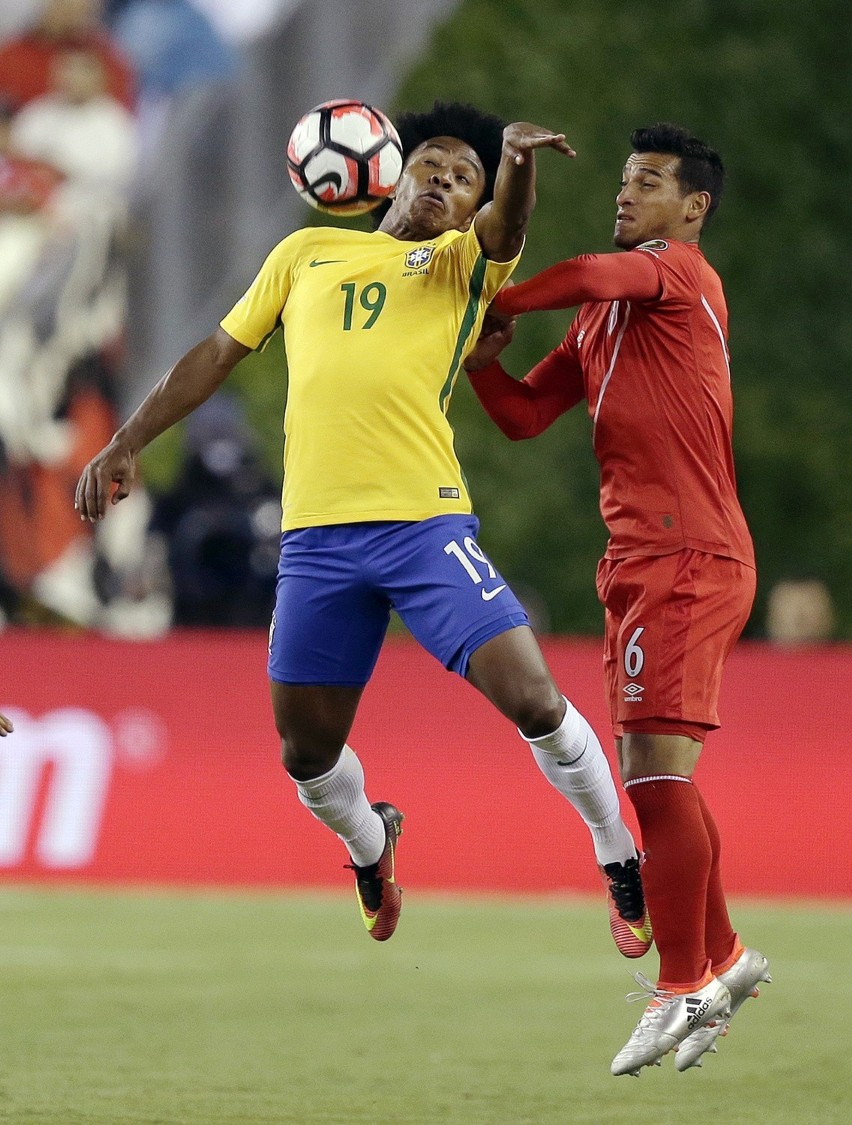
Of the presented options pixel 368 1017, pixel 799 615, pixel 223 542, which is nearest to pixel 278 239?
pixel 223 542

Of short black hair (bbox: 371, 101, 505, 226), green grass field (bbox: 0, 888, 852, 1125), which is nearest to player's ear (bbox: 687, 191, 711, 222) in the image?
short black hair (bbox: 371, 101, 505, 226)

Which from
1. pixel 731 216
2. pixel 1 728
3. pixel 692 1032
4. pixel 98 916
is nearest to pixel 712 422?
pixel 692 1032

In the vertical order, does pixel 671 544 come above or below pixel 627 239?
below

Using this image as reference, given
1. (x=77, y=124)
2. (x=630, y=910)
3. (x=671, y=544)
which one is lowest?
(x=630, y=910)

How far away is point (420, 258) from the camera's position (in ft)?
21.7

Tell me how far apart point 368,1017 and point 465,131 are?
3768mm

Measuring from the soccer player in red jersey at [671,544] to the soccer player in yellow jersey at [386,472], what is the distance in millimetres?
215

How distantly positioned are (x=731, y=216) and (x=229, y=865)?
17.0 metres

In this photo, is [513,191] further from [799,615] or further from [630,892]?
[799,615]

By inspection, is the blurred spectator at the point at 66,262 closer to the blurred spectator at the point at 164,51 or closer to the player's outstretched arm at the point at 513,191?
the blurred spectator at the point at 164,51

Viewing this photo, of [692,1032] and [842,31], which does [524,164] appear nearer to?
[692,1032]

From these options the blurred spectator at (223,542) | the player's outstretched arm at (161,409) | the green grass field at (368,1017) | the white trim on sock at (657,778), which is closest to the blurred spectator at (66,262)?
the blurred spectator at (223,542)

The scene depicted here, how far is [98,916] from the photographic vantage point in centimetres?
1138

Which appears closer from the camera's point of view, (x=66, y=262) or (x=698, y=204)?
(x=698, y=204)
